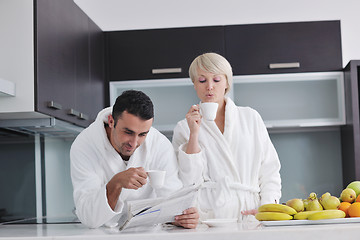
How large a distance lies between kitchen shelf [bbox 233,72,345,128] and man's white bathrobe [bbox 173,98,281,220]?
1.20 m

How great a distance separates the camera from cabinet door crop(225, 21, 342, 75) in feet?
13.0

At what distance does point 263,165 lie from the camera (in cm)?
269

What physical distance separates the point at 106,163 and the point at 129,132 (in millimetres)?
195

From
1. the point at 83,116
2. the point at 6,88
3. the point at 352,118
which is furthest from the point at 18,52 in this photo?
the point at 352,118

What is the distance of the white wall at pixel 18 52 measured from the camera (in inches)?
112

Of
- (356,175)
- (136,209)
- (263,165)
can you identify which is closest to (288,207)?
(136,209)

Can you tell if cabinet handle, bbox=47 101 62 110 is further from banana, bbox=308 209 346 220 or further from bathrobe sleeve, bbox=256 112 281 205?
banana, bbox=308 209 346 220

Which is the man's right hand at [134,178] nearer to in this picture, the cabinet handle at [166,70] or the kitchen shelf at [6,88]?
the kitchen shelf at [6,88]

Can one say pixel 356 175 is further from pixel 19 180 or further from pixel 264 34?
pixel 19 180

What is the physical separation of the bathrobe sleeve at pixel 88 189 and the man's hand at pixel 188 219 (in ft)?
0.76

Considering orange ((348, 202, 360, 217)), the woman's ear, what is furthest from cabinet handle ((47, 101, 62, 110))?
orange ((348, 202, 360, 217))

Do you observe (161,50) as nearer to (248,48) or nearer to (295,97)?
(248,48)

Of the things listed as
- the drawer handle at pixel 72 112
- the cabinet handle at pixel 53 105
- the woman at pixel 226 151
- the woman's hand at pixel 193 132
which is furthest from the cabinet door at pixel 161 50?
the woman's hand at pixel 193 132

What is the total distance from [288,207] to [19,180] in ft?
7.01
